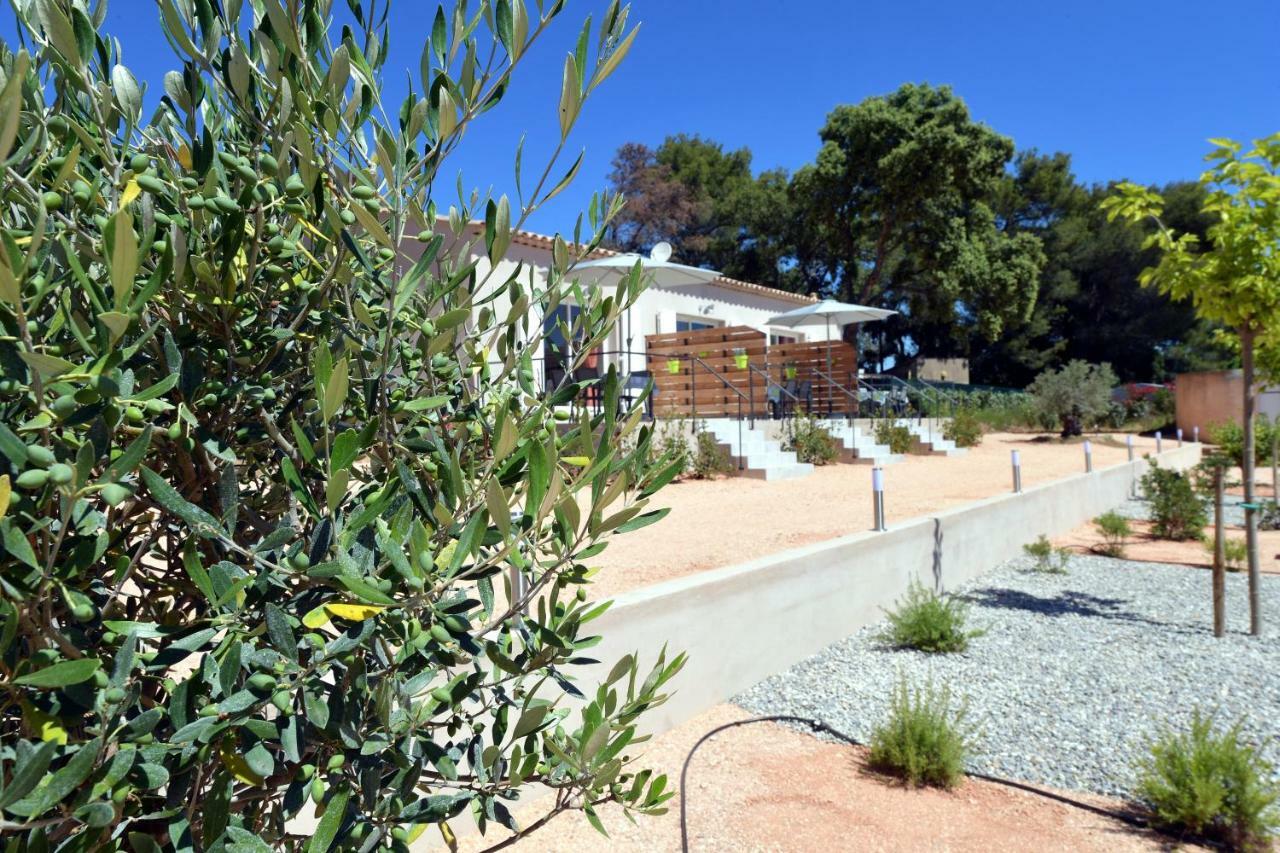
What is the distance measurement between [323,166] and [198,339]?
1.08ft

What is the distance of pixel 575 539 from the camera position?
113 cm

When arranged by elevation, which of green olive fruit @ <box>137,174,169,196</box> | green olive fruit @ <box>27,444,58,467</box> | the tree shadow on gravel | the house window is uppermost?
the house window

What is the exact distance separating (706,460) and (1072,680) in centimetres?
690

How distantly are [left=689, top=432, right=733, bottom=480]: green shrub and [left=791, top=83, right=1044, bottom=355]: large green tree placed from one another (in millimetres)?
19136

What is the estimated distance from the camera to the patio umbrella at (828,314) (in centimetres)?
1827

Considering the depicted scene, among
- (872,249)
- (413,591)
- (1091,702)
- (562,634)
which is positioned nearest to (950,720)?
(1091,702)

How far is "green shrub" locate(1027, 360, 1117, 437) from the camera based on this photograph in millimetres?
21766

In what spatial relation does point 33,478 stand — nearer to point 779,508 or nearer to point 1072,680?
point 1072,680

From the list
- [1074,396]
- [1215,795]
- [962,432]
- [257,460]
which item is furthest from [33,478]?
[1074,396]

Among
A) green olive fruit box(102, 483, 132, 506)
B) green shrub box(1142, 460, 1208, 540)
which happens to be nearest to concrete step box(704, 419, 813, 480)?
green shrub box(1142, 460, 1208, 540)

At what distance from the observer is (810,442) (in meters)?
13.9

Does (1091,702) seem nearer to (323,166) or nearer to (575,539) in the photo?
(575,539)

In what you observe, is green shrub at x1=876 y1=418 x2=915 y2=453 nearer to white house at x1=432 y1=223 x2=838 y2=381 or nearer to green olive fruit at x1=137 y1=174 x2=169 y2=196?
white house at x1=432 y1=223 x2=838 y2=381

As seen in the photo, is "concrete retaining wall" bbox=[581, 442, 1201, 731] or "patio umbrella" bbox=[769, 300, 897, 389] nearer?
"concrete retaining wall" bbox=[581, 442, 1201, 731]
